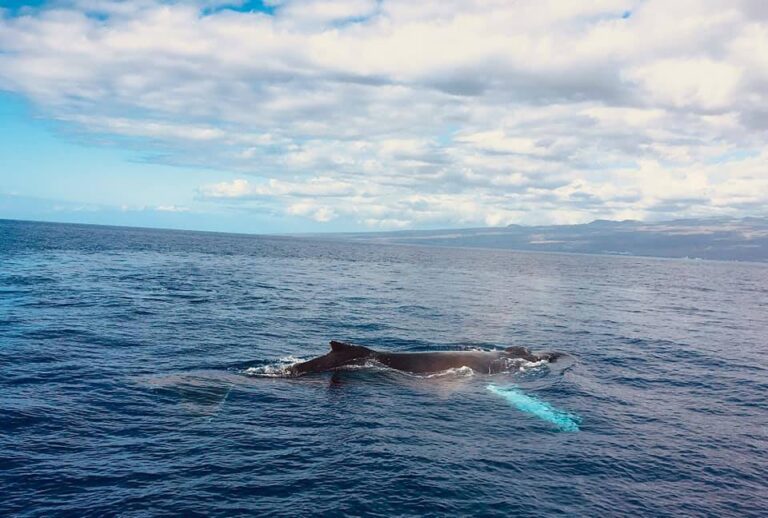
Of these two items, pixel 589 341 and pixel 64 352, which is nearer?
pixel 64 352

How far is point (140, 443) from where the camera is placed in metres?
19.5

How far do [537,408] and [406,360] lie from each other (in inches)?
334

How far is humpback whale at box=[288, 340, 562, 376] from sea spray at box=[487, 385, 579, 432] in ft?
11.4

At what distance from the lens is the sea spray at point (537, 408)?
79.0 ft

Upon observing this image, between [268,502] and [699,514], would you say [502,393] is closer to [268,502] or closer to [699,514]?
[699,514]

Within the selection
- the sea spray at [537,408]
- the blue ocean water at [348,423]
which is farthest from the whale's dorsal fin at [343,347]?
the sea spray at [537,408]

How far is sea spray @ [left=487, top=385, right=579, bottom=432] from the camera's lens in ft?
79.0

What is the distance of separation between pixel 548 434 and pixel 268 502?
1237cm

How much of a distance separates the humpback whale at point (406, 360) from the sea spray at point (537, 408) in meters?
3.48

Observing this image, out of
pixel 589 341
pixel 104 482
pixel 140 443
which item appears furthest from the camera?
pixel 589 341

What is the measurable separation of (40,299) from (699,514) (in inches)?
2095

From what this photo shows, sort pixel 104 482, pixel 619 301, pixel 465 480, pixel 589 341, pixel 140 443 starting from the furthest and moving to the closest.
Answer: pixel 619 301
pixel 589 341
pixel 140 443
pixel 465 480
pixel 104 482

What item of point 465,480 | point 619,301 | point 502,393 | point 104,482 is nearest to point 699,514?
point 465,480

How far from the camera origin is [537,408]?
1024 inches
